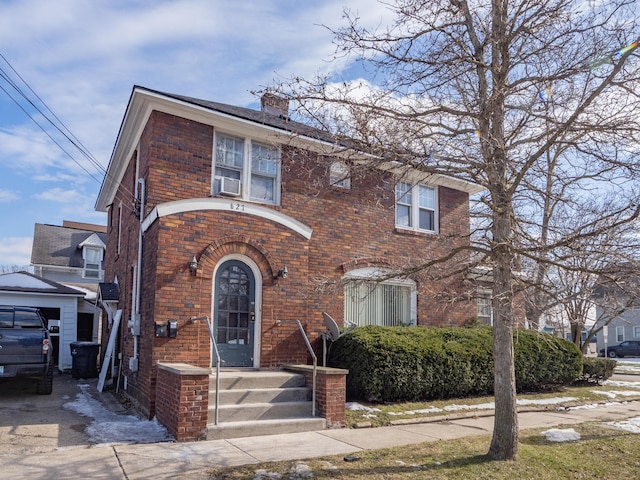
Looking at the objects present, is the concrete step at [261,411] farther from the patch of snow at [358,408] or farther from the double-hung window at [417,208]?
the double-hung window at [417,208]

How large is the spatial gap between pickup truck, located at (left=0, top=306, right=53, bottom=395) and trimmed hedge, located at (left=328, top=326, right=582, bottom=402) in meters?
5.74

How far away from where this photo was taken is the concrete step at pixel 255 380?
8.31 metres

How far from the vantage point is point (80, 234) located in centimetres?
2939

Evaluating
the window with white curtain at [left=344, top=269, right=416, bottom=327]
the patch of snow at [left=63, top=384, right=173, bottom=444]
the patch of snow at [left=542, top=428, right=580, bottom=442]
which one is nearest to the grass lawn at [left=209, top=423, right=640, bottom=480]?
the patch of snow at [left=542, top=428, right=580, bottom=442]

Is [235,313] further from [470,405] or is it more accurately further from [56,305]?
[56,305]

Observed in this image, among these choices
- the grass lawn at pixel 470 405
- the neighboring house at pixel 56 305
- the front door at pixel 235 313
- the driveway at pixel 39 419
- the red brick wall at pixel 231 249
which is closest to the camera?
the driveway at pixel 39 419

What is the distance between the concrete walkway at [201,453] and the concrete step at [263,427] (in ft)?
0.41

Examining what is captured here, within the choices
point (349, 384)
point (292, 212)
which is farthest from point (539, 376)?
point (292, 212)

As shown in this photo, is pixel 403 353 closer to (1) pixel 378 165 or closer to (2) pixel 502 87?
(1) pixel 378 165

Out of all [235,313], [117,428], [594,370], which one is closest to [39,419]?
[117,428]

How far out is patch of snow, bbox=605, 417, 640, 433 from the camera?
8.57 meters

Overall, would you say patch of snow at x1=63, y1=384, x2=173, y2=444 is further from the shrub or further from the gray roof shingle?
the gray roof shingle

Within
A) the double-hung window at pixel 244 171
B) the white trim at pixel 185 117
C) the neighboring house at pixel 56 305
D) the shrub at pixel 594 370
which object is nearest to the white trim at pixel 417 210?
the white trim at pixel 185 117

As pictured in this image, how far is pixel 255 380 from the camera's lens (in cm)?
855
